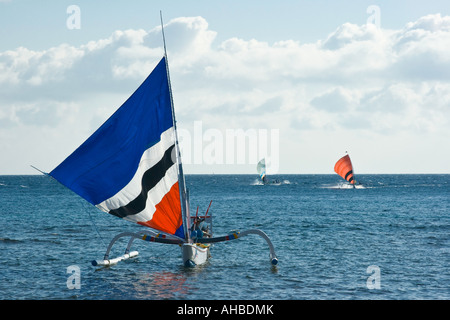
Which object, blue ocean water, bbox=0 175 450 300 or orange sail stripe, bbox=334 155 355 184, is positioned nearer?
blue ocean water, bbox=0 175 450 300

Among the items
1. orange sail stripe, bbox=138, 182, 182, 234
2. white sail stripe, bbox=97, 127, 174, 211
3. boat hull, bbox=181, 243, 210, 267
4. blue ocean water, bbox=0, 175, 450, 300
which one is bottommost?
blue ocean water, bbox=0, 175, 450, 300

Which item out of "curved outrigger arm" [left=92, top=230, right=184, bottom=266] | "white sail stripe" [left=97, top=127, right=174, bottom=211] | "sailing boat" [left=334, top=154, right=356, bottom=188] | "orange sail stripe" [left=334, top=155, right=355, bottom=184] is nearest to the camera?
"white sail stripe" [left=97, top=127, right=174, bottom=211]

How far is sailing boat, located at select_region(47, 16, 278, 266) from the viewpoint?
23.8 m

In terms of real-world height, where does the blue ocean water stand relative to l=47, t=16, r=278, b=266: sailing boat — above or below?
below

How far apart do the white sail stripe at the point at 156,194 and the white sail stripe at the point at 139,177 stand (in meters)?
0.70

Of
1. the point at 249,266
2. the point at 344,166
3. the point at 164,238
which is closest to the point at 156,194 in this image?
the point at 164,238

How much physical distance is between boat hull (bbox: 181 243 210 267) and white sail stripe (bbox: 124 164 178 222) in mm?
3459

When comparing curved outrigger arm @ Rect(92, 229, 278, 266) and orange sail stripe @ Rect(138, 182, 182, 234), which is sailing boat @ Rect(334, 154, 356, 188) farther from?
orange sail stripe @ Rect(138, 182, 182, 234)

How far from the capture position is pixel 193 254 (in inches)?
1118

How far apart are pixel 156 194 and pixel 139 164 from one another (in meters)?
1.64

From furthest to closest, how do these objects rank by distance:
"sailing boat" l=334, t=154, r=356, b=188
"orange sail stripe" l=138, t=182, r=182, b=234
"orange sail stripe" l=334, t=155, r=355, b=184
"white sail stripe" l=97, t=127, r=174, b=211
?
"orange sail stripe" l=334, t=155, r=355, b=184 < "sailing boat" l=334, t=154, r=356, b=188 < "orange sail stripe" l=138, t=182, r=182, b=234 < "white sail stripe" l=97, t=127, r=174, b=211

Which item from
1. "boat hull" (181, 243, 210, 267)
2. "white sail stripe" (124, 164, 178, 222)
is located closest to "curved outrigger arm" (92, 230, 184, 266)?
"boat hull" (181, 243, 210, 267)
